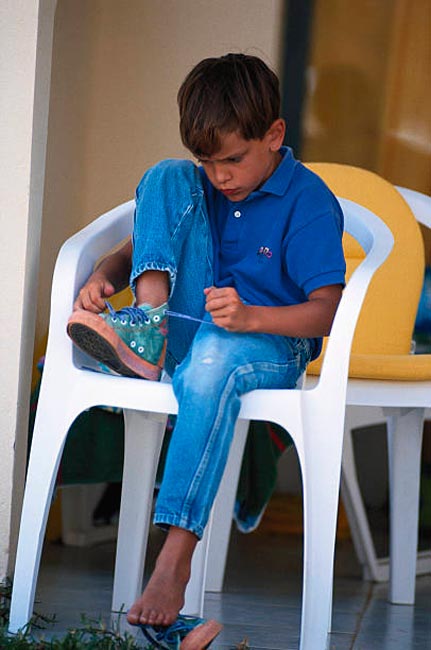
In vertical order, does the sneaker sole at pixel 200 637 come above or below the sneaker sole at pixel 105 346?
below

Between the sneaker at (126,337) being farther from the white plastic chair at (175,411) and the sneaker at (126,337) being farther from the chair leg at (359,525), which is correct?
the chair leg at (359,525)

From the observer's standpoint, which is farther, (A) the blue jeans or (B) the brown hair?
Answer: (B) the brown hair

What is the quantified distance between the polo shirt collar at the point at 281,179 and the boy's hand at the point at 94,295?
351 millimetres

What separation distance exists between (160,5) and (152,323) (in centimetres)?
176

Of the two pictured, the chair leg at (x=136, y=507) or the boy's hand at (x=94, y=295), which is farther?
the chair leg at (x=136, y=507)

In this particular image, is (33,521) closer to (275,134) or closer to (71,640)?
(71,640)

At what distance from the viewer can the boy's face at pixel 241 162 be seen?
83.1 inches

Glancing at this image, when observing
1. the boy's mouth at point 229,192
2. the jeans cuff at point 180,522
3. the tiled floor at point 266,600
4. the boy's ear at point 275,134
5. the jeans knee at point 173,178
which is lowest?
the tiled floor at point 266,600

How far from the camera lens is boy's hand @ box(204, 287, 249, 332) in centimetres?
197

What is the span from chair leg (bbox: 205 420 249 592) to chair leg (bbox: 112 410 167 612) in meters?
0.39

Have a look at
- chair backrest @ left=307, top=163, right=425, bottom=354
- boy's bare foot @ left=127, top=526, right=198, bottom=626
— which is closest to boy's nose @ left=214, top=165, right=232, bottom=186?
boy's bare foot @ left=127, top=526, right=198, bottom=626

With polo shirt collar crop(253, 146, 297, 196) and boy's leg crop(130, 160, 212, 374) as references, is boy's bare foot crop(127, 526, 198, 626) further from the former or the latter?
polo shirt collar crop(253, 146, 297, 196)

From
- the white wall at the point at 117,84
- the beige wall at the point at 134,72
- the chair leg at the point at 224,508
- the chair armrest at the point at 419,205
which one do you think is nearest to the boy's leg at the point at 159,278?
the chair leg at the point at 224,508

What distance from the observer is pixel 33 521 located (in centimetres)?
207
